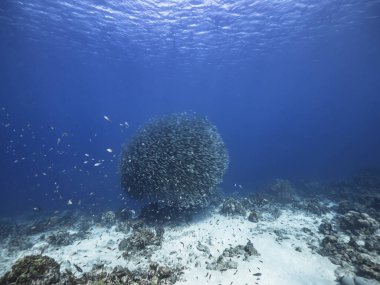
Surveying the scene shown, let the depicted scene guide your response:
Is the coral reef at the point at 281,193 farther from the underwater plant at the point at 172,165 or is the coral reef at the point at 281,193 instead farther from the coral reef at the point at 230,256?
the coral reef at the point at 230,256

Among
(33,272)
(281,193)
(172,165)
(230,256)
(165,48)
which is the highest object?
(165,48)

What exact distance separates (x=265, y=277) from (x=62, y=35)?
1274 inches

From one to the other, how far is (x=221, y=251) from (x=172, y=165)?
166 inches

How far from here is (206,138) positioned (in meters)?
12.8

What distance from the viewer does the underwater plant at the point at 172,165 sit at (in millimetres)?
11594

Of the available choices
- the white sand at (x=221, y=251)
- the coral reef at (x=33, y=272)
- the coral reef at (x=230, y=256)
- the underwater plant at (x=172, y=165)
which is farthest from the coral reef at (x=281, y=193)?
the coral reef at (x=33, y=272)

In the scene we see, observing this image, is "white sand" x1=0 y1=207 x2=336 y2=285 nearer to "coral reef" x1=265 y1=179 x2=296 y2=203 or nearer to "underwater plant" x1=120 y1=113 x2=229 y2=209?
"underwater plant" x1=120 y1=113 x2=229 y2=209

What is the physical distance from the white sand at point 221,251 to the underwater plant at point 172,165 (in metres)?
1.62

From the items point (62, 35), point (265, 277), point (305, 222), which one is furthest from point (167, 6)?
point (265, 277)

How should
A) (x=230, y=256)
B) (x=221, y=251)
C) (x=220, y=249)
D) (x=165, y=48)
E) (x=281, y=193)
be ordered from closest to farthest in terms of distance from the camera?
(x=230, y=256)
(x=221, y=251)
(x=220, y=249)
(x=281, y=193)
(x=165, y=48)

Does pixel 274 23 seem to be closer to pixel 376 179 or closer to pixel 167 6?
pixel 167 6

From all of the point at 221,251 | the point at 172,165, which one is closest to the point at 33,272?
the point at 221,251

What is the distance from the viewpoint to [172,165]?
1164 centimetres

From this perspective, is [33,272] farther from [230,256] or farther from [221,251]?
[221,251]
